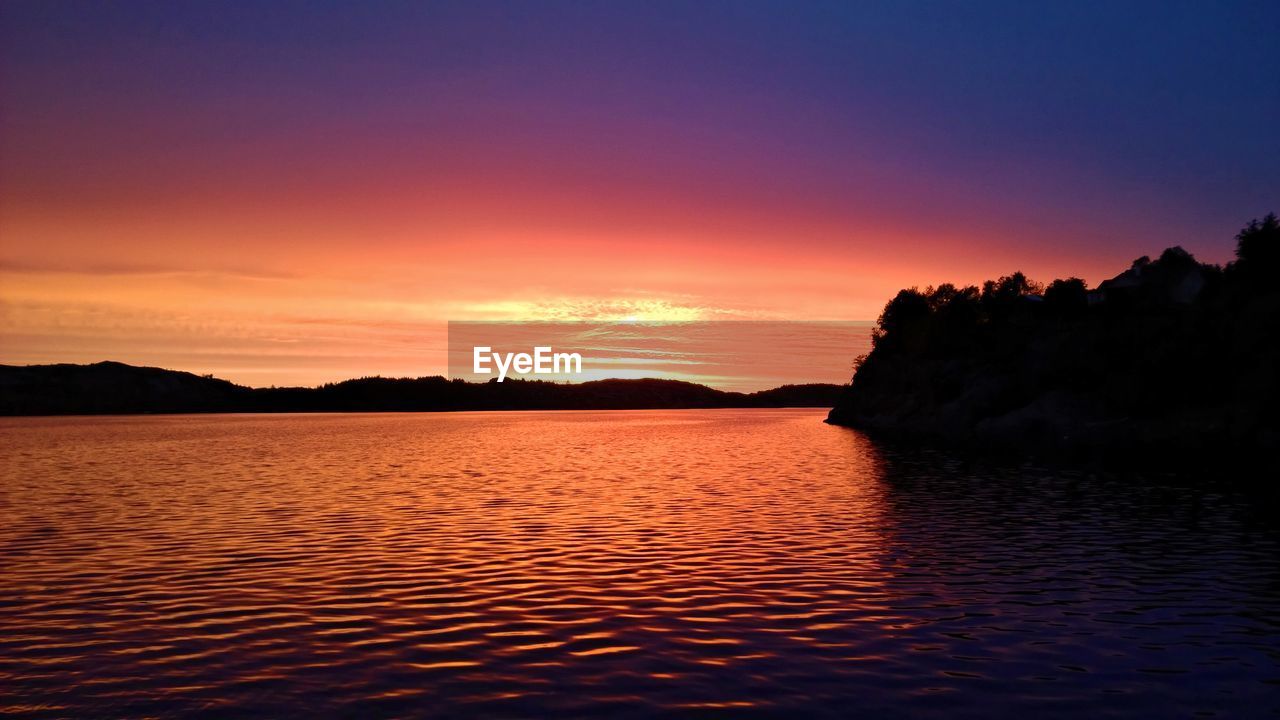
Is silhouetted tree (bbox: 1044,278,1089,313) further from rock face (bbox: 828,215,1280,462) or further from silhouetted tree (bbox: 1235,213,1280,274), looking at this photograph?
silhouetted tree (bbox: 1235,213,1280,274)

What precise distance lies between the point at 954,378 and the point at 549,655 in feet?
391

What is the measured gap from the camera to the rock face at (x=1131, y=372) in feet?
240

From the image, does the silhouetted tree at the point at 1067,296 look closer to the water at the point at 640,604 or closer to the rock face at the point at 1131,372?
the rock face at the point at 1131,372

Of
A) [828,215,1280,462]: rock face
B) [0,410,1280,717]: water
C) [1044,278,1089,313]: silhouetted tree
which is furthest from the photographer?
[1044,278,1089,313]: silhouetted tree

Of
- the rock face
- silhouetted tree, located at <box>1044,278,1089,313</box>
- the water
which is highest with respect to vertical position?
silhouetted tree, located at <box>1044,278,1089,313</box>

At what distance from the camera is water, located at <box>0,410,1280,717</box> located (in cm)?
1509

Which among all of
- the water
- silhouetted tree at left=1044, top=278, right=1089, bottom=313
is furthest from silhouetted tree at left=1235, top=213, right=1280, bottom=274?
the water

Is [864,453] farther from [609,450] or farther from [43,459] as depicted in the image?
[43,459]

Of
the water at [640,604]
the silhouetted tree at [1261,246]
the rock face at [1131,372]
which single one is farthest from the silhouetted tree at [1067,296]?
the water at [640,604]

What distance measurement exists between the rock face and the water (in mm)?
29634

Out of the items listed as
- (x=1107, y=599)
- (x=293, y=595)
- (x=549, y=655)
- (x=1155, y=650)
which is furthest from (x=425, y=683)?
(x=1107, y=599)

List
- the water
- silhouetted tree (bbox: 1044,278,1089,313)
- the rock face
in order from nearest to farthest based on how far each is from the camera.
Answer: the water < the rock face < silhouetted tree (bbox: 1044,278,1089,313)

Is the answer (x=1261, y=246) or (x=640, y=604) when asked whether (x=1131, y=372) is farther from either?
(x=640, y=604)

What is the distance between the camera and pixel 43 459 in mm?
80375
